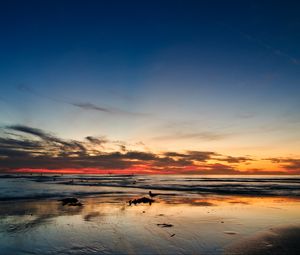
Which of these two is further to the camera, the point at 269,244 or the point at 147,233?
the point at 147,233


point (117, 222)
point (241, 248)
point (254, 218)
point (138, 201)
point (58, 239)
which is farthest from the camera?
point (138, 201)

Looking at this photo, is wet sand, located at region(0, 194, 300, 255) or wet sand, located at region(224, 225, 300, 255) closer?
wet sand, located at region(224, 225, 300, 255)

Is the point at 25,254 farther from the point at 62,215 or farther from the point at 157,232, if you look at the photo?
the point at 62,215

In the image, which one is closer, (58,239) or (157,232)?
(58,239)

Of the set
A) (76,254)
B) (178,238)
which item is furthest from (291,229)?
(76,254)

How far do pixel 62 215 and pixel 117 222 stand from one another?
16.6 ft

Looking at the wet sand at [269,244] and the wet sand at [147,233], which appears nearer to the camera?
the wet sand at [269,244]

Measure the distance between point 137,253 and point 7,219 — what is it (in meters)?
12.0

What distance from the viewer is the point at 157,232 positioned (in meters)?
15.3

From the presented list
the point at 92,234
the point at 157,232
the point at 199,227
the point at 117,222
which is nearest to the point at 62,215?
the point at 117,222

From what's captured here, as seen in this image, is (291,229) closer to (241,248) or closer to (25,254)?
(241,248)

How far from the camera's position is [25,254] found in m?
11.1

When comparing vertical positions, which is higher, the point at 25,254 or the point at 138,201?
the point at 138,201

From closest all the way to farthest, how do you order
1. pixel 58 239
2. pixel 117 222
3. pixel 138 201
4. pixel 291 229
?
pixel 58 239, pixel 291 229, pixel 117 222, pixel 138 201
